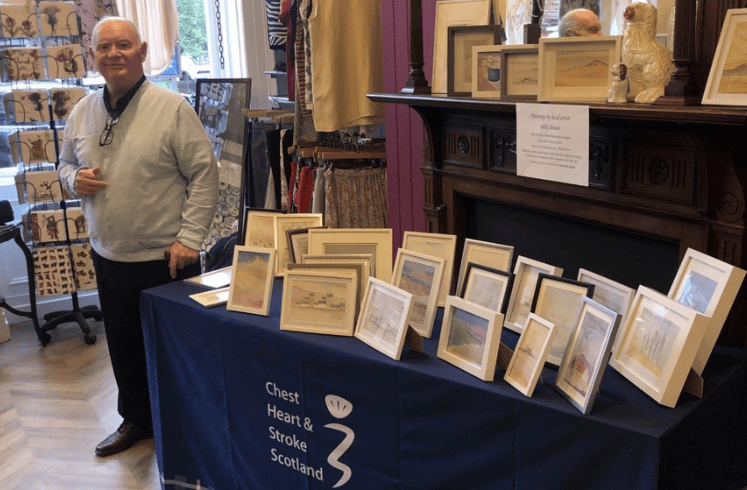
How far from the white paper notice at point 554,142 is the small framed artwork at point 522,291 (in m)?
0.23

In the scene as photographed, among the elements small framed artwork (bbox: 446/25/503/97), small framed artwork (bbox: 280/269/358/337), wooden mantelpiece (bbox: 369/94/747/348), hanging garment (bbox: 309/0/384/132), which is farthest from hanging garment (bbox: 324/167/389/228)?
small framed artwork (bbox: 280/269/358/337)

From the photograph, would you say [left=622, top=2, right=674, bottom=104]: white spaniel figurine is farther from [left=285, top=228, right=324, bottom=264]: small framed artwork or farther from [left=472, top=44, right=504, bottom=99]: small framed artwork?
[left=285, top=228, right=324, bottom=264]: small framed artwork

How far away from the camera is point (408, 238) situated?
6.64 ft

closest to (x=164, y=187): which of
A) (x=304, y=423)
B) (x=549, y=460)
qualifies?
(x=304, y=423)

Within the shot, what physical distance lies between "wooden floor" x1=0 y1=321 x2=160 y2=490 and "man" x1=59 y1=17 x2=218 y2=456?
64 centimetres

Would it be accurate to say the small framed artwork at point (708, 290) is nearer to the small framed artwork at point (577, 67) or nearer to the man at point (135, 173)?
the small framed artwork at point (577, 67)

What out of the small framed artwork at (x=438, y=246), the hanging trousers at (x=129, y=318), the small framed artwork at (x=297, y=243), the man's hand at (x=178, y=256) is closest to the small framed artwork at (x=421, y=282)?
the small framed artwork at (x=438, y=246)

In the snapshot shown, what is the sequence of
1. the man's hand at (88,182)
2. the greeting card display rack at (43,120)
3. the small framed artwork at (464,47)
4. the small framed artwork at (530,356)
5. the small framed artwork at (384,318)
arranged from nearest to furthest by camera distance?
the small framed artwork at (530,356) → the small framed artwork at (384,318) → the small framed artwork at (464,47) → the man's hand at (88,182) → the greeting card display rack at (43,120)

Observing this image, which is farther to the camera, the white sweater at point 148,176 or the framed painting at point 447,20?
the white sweater at point 148,176

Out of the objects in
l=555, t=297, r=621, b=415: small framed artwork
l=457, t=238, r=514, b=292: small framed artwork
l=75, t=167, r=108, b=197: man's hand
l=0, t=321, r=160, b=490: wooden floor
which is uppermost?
l=75, t=167, r=108, b=197: man's hand

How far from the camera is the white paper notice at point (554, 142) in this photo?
178 centimetres

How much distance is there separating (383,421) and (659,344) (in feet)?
2.17

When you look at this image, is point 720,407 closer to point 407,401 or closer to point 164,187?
point 407,401

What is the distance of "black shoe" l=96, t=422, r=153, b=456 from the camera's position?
9.94 ft
